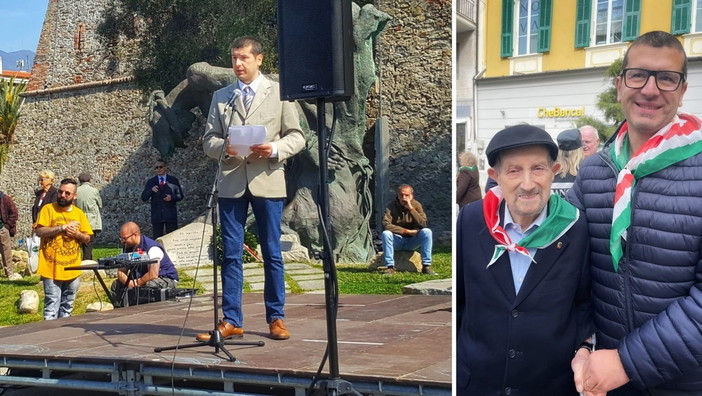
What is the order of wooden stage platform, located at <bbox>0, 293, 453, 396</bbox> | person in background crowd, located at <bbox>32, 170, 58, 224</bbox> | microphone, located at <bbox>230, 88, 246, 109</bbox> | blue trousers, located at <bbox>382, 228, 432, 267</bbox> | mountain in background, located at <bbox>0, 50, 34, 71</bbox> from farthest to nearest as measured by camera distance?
mountain in background, located at <bbox>0, 50, 34, 71</bbox>
blue trousers, located at <bbox>382, 228, 432, 267</bbox>
person in background crowd, located at <bbox>32, 170, 58, 224</bbox>
microphone, located at <bbox>230, 88, 246, 109</bbox>
wooden stage platform, located at <bbox>0, 293, 453, 396</bbox>

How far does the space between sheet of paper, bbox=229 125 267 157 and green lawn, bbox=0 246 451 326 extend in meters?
3.03

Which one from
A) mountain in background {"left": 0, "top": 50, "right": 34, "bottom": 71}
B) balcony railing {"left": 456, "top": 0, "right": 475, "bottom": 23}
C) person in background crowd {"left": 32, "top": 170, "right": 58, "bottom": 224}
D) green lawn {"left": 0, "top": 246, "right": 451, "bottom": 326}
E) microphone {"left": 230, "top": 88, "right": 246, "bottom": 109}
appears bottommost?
green lawn {"left": 0, "top": 246, "right": 451, "bottom": 326}

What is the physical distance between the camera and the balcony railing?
120cm

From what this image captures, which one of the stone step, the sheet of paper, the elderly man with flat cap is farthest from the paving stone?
the elderly man with flat cap

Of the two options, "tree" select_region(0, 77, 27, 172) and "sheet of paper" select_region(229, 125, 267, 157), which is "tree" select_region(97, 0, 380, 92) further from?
"sheet of paper" select_region(229, 125, 267, 157)

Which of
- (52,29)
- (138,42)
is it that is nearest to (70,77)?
(52,29)

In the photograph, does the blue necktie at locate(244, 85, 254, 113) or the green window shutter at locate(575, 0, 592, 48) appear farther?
the blue necktie at locate(244, 85, 254, 113)

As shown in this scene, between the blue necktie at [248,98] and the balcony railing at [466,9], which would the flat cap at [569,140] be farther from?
the blue necktie at [248,98]

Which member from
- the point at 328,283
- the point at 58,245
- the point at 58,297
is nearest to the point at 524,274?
the point at 328,283

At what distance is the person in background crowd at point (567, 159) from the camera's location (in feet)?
3.60

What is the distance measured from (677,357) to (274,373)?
7.07 feet

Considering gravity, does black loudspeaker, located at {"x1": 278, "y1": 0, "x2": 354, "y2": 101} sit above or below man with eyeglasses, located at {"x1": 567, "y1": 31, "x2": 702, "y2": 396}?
above

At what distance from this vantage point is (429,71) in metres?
12.7

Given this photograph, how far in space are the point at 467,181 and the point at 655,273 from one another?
0.93 ft
